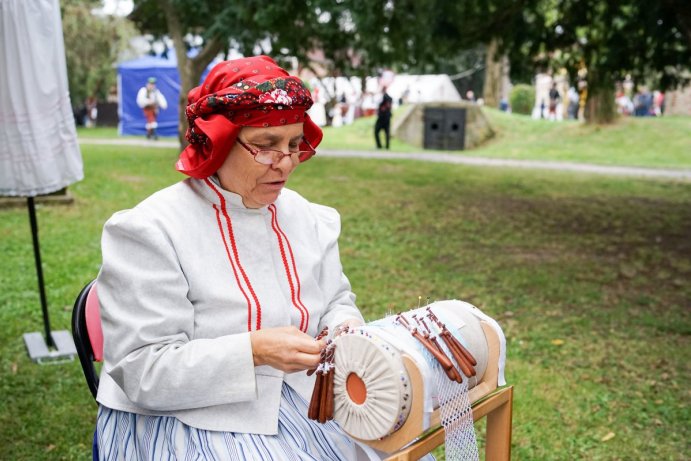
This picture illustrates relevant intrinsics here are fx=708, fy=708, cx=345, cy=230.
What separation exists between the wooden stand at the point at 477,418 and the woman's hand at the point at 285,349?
0.81 feet

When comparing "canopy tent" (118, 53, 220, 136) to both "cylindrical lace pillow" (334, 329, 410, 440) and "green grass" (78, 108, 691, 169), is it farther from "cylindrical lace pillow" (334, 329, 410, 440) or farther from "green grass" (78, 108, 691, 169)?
"cylindrical lace pillow" (334, 329, 410, 440)

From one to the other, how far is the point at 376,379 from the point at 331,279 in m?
0.64

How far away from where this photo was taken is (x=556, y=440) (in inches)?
143

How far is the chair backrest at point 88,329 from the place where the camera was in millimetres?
2049

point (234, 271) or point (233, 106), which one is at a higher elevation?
point (233, 106)

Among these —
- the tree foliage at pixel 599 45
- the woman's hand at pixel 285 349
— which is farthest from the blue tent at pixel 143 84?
the woman's hand at pixel 285 349

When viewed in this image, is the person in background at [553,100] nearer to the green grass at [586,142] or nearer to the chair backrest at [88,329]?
the green grass at [586,142]

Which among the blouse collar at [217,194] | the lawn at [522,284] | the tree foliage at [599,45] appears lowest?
the lawn at [522,284]

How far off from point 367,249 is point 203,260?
220 inches

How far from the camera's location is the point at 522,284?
626 cm

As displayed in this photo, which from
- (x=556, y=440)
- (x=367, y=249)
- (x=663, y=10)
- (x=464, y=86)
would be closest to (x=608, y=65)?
(x=663, y=10)

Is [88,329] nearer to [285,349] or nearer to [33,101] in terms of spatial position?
[285,349]

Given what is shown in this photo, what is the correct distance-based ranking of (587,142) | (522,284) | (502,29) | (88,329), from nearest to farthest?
(88,329), (522,284), (502,29), (587,142)

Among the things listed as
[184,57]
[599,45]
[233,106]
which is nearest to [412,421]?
[233,106]
